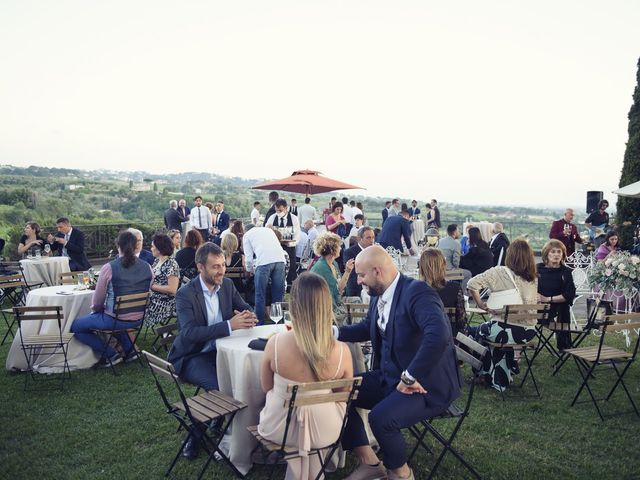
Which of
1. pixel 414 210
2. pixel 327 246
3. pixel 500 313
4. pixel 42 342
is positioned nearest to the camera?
pixel 500 313

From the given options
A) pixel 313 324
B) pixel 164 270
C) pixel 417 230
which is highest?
→ pixel 313 324

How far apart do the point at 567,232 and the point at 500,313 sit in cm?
783

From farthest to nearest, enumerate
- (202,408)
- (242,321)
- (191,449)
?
(242,321) < (191,449) < (202,408)

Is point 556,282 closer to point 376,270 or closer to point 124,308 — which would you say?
point 376,270

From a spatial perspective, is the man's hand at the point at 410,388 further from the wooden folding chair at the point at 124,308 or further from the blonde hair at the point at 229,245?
the blonde hair at the point at 229,245

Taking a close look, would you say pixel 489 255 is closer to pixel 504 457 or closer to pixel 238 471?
pixel 504 457

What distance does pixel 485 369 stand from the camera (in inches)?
218

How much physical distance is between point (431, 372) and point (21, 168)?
A: 134 ft

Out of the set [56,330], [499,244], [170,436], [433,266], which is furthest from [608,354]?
[56,330]

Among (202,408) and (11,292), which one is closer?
(202,408)

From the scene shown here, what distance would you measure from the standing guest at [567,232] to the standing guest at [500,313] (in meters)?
7.28

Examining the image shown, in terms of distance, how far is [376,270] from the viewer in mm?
3486

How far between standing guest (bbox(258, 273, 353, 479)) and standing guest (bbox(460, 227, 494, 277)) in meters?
5.64

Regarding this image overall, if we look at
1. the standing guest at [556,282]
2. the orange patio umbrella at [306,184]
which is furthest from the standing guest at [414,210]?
the standing guest at [556,282]
